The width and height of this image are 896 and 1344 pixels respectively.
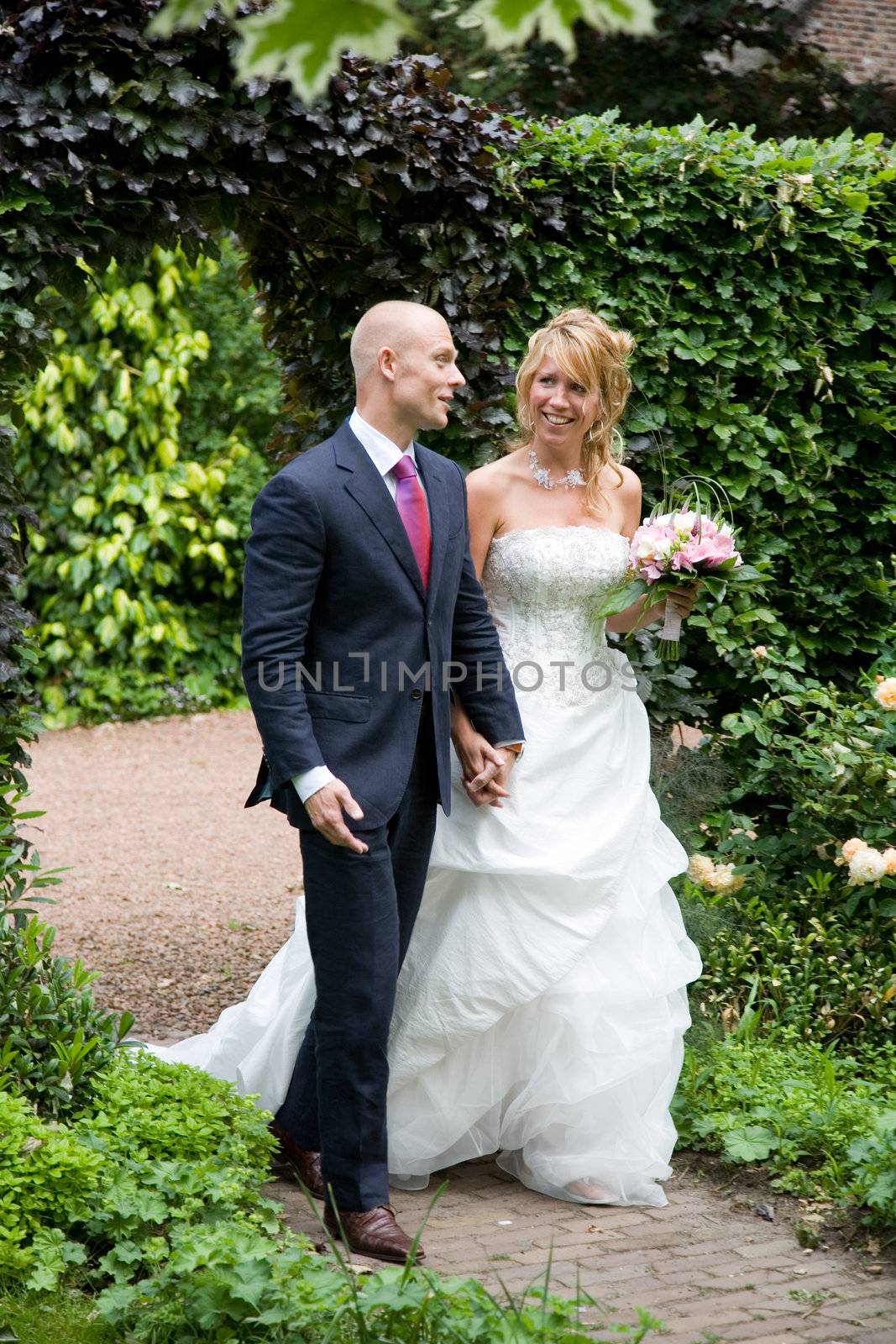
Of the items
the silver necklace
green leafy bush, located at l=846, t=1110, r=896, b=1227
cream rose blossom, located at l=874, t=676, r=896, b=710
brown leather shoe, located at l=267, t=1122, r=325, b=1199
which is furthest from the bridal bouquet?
brown leather shoe, located at l=267, t=1122, r=325, b=1199

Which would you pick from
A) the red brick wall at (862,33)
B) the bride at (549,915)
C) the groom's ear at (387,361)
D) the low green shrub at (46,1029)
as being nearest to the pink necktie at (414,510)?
the groom's ear at (387,361)

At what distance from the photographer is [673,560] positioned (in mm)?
3826

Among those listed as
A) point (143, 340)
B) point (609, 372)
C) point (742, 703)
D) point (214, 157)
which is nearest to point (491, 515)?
point (609, 372)

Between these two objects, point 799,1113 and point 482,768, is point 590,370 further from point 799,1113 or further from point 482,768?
point 799,1113

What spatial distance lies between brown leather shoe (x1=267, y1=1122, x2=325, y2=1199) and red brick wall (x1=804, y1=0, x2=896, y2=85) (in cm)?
1293

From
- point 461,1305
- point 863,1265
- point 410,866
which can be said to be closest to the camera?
point 461,1305

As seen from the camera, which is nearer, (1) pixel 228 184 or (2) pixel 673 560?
(2) pixel 673 560

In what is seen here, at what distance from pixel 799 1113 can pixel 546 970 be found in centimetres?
81

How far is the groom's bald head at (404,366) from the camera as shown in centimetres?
341

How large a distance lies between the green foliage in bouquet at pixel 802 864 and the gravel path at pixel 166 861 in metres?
1.94

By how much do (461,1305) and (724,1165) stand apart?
4.72 ft

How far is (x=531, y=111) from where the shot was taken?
1019cm

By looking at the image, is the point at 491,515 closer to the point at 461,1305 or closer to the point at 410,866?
the point at 410,866

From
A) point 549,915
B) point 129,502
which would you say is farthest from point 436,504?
point 129,502
